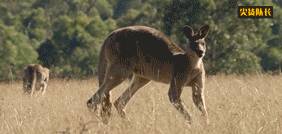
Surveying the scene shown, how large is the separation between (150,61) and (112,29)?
140 ft

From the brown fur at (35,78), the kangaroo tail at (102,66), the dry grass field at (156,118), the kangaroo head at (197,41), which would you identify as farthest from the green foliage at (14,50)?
the kangaroo head at (197,41)

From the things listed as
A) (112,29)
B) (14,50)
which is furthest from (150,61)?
(112,29)

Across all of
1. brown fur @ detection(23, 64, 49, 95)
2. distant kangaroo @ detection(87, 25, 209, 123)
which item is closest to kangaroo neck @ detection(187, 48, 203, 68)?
distant kangaroo @ detection(87, 25, 209, 123)

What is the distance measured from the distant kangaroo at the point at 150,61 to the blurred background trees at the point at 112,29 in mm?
2451

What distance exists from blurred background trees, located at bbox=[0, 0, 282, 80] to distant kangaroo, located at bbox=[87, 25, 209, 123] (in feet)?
8.04

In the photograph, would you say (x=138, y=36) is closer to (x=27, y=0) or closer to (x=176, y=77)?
(x=176, y=77)

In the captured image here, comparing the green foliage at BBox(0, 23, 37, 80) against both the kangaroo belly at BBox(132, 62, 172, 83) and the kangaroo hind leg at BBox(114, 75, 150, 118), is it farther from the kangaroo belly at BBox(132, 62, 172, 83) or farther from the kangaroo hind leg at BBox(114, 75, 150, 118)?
the kangaroo belly at BBox(132, 62, 172, 83)


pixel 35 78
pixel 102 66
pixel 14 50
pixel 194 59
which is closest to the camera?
pixel 194 59

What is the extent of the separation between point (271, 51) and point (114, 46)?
3628 centimetres

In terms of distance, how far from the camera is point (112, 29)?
2010 inches

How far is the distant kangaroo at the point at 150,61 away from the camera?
27.7ft

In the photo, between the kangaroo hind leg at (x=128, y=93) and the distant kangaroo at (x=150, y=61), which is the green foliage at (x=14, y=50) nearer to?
the kangaroo hind leg at (x=128, y=93)

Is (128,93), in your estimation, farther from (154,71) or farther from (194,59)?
(194,59)

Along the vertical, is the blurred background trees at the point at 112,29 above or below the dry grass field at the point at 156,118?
below
